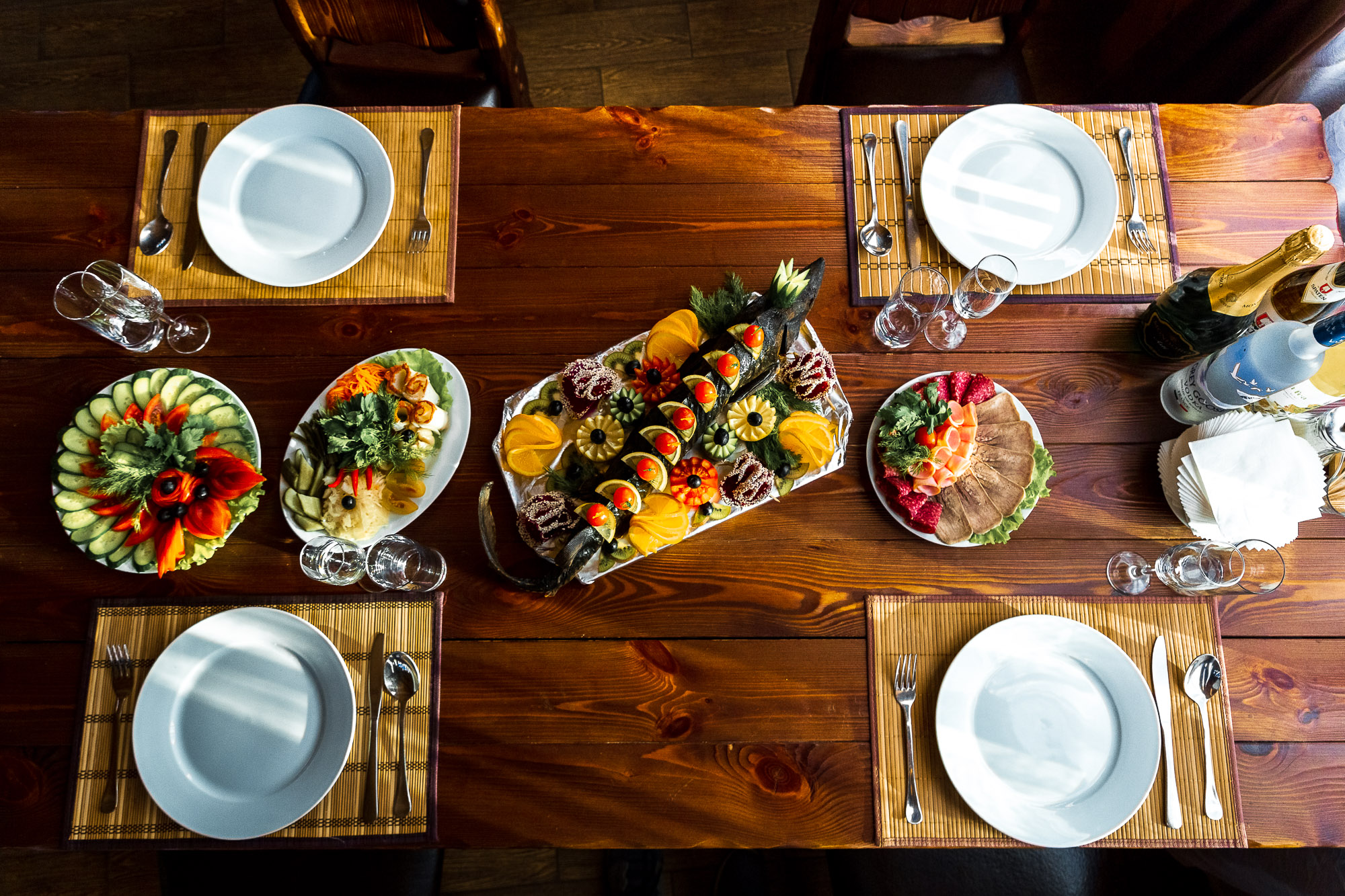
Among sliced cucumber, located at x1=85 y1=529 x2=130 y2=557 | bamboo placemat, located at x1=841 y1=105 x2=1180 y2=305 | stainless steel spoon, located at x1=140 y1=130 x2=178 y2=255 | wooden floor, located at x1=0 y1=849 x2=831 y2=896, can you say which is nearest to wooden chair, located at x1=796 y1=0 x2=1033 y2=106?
bamboo placemat, located at x1=841 y1=105 x2=1180 y2=305

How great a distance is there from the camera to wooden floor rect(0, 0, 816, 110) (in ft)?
9.58

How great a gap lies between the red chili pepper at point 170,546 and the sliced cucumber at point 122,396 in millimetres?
254

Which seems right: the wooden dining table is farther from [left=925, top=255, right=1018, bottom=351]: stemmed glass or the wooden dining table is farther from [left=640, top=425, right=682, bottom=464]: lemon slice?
[left=640, top=425, right=682, bottom=464]: lemon slice

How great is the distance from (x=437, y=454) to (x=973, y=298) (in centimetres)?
106

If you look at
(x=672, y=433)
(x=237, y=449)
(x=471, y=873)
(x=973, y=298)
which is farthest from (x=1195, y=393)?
(x=471, y=873)

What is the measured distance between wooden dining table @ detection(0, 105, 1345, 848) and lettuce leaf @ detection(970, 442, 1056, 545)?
5 centimetres

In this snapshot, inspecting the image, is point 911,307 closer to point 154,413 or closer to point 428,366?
point 428,366

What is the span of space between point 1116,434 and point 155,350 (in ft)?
6.19

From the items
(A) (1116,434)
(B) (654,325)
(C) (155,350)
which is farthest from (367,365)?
(A) (1116,434)

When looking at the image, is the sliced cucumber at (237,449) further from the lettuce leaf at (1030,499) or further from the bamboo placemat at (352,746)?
the lettuce leaf at (1030,499)

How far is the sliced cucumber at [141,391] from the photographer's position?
1.39 meters

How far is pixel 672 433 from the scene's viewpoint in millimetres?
1271

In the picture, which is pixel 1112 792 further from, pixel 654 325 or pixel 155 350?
pixel 155 350

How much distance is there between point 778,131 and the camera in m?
1.60
